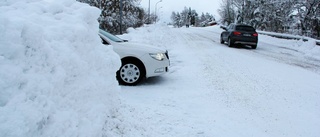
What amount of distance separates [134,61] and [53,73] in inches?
166

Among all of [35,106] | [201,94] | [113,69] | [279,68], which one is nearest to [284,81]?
[279,68]

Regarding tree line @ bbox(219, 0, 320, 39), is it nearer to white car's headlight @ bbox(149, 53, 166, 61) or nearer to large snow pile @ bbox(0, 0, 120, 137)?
white car's headlight @ bbox(149, 53, 166, 61)

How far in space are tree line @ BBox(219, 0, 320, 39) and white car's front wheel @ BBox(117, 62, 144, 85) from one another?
2024 centimetres

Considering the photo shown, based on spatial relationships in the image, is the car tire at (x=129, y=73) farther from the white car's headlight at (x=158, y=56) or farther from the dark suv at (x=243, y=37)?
the dark suv at (x=243, y=37)

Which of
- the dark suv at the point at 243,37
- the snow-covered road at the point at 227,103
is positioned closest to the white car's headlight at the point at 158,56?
the snow-covered road at the point at 227,103

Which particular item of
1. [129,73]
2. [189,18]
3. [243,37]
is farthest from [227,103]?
[189,18]

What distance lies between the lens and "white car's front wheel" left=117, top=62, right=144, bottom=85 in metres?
6.48

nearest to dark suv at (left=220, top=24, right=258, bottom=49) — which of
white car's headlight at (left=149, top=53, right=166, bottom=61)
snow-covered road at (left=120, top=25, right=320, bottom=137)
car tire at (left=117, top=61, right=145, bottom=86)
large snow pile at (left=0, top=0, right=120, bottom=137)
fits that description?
snow-covered road at (left=120, top=25, right=320, bottom=137)

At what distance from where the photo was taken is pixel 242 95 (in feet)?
19.0

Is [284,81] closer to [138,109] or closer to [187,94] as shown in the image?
[187,94]

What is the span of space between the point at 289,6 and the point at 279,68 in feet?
65.4

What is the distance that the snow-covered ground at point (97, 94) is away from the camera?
2.02m

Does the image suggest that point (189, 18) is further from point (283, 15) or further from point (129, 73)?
point (129, 73)

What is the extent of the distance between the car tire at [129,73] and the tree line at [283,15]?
66.4ft
